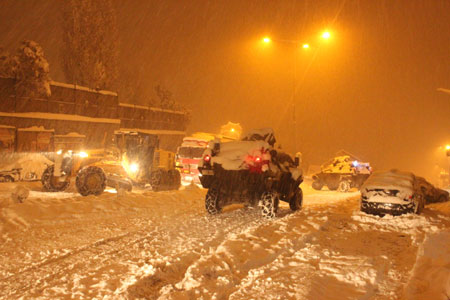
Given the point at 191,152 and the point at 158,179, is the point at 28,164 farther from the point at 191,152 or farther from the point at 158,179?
the point at 191,152

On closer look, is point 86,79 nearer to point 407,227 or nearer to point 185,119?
point 185,119

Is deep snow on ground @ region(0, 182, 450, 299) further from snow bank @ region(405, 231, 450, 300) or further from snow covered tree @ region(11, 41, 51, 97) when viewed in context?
snow covered tree @ region(11, 41, 51, 97)

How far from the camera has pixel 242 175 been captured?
9.98 metres

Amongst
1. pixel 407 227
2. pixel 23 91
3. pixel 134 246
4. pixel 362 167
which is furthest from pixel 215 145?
pixel 23 91

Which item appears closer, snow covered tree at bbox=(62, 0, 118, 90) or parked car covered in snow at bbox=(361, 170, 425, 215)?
parked car covered in snow at bbox=(361, 170, 425, 215)

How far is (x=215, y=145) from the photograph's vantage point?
1070 centimetres

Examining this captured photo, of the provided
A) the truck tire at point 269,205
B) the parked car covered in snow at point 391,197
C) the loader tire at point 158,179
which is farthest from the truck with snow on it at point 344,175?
the truck tire at point 269,205

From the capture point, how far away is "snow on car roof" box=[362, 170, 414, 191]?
37.3 feet

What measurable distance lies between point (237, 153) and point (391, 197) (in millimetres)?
4615

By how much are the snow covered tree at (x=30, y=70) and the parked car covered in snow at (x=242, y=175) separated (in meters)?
21.9

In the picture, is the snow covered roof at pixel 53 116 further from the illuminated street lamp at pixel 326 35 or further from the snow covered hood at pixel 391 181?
the snow covered hood at pixel 391 181

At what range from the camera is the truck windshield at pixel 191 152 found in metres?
20.0

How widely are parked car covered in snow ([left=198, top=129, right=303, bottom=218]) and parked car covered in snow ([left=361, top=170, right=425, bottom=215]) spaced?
281 cm

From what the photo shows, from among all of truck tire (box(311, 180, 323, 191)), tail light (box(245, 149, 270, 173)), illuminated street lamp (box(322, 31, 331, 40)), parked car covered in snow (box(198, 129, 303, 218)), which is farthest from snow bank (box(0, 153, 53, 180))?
illuminated street lamp (box(322, 31, 331, 40))
